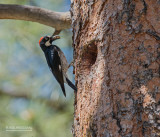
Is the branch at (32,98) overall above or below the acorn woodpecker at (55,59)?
below

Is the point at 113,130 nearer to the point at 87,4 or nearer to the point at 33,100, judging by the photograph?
the point at 87,4

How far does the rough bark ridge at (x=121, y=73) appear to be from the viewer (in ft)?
4.64

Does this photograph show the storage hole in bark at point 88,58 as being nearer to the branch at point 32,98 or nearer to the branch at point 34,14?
the branch at point 34,14

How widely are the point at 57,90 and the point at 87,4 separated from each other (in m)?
2.01

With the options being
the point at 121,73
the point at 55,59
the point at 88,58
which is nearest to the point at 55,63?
the point at 55,59

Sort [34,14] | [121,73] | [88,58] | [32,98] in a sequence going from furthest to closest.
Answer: [32,98], [34,14], [88,58], [121,73]

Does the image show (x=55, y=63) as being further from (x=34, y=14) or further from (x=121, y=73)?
(x=121, y=73)

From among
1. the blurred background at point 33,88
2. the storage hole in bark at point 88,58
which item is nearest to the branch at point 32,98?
the blurred background at point 33,88

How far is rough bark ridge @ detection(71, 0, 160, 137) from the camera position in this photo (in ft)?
4.64

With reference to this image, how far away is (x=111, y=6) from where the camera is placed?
5.66ft

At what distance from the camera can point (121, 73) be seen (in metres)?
1.55

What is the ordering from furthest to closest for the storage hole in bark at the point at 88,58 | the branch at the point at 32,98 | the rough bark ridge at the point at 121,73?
1. the branch at the point at 32,98
2. the storage hole in bark at the point at 88,58
3. the rough bark ridge at the point at 121,73

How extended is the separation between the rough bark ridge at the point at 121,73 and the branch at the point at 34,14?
0.97 m

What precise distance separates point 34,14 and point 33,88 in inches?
67.7
